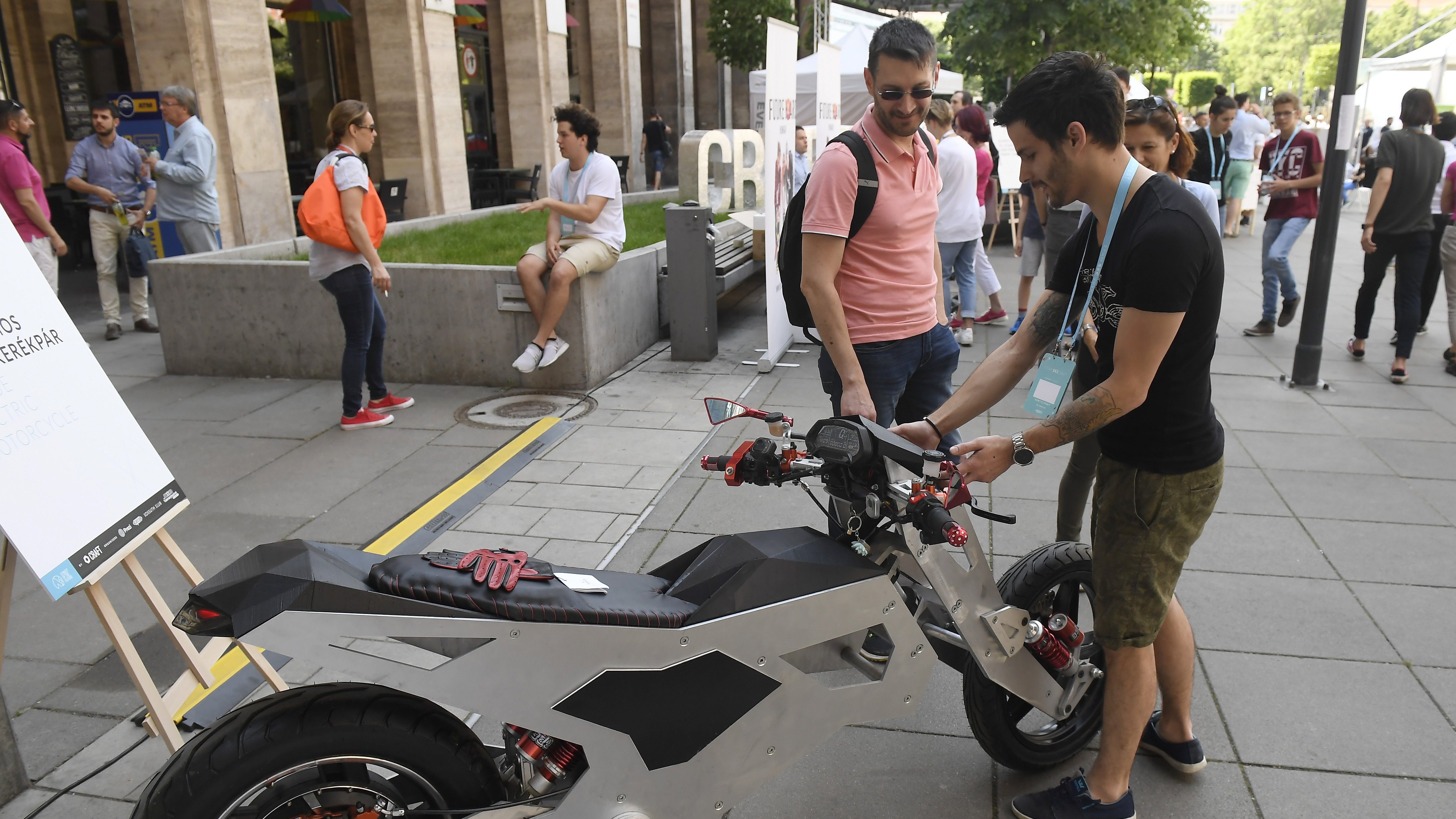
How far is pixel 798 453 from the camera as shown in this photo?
92.0 inches

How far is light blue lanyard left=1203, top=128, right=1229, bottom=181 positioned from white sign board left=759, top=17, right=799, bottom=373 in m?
5.54

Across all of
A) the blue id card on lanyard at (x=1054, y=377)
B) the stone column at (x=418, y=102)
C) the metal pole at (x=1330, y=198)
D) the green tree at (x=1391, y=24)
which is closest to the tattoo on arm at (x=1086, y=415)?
the blue id card on lanyard at (x=1054, y=377)

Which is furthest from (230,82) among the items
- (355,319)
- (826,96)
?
(826,96)

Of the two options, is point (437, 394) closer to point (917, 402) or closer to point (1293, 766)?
point (917, 402)

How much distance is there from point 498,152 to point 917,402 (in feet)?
53.9

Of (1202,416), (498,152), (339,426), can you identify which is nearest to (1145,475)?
(1202,416)

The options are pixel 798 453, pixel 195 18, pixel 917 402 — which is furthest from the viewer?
pixel 195 18

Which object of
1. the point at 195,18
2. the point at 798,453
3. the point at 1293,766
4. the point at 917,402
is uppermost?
the point at 195,18

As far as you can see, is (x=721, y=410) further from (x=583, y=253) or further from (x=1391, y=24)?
(x=1391, y=24)

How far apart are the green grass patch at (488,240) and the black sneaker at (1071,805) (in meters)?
5.52

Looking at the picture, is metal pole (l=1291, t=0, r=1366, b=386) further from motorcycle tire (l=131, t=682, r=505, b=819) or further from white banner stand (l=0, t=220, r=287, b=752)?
white banner stand (l=0, t=220, r=287, b=752)

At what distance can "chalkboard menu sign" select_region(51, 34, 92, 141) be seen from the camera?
14.4 meters

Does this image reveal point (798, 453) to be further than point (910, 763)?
No

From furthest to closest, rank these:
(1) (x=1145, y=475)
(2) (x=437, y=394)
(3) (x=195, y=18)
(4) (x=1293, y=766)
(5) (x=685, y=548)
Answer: (3) (x=195, y=18)
(2) (x=437, y=394)
(5) (x=685, y=548)
(4) (x=1293, y=766)
(1) (x=1145, y=475)
